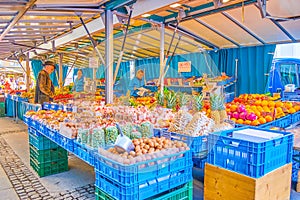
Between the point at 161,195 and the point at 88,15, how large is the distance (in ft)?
13.0

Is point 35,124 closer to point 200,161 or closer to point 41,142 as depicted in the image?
point 41,142

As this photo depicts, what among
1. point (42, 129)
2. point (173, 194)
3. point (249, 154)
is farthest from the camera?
point (42, 129)

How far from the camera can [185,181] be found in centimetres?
164

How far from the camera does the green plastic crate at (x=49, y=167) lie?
3.20 metres

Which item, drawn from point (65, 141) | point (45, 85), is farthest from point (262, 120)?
point (45, 85)

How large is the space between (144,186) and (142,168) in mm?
103

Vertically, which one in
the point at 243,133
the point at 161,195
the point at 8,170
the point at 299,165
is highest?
the point at 243,133

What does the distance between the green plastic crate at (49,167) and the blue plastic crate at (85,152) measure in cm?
131

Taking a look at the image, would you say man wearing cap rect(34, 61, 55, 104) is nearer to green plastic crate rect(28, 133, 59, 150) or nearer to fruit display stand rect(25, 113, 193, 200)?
green plastic crate rect(28, 133, 59, 150)

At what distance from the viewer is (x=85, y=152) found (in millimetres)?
1969

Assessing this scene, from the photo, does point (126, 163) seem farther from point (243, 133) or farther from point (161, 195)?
point (243, 133)

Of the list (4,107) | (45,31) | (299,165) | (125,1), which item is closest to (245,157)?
(299,165)

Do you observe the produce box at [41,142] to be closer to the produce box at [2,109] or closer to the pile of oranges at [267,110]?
the pile of oranges at [267,110]

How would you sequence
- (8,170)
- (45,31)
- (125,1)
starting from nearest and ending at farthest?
(8,170) → (125,1) → (45,31)
